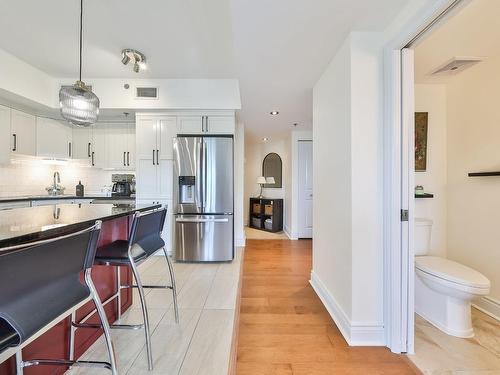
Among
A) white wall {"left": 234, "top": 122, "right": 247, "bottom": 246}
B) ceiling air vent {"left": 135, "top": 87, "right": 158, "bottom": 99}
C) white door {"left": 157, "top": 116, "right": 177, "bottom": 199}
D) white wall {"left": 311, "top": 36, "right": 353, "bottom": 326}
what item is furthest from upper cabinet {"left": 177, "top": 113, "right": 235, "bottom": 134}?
white wall {"left": 311, "top": 36, "right": 353, "bottom": 326}

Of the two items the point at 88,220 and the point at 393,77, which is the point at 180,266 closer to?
the point at 88,220

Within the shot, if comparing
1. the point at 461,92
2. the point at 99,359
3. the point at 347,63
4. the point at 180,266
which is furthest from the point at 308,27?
the point at 180,266

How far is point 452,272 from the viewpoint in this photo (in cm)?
185

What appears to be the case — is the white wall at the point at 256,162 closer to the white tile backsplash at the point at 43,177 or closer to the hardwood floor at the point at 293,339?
the white tile backsplash at the point at 43,177

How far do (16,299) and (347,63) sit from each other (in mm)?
2167

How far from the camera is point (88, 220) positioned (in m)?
1.27

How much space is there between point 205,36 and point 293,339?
2782 mm

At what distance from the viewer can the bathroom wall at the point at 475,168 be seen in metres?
2.17

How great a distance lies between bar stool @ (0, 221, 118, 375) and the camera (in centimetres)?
68

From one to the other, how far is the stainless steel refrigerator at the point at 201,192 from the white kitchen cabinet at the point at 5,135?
2144 mm

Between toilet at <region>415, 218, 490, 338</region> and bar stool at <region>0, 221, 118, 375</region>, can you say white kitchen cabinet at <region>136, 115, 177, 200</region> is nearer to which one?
bar stool at <region>0, 221, 118, 375</region>

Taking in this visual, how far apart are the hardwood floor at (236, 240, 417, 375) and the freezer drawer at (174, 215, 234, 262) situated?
0.62 metres

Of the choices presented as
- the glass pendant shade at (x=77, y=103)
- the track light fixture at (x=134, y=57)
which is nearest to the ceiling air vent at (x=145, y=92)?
the track light fixture at (x=134, y=57)

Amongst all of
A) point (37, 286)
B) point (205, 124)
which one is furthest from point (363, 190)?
point (205, 124)
